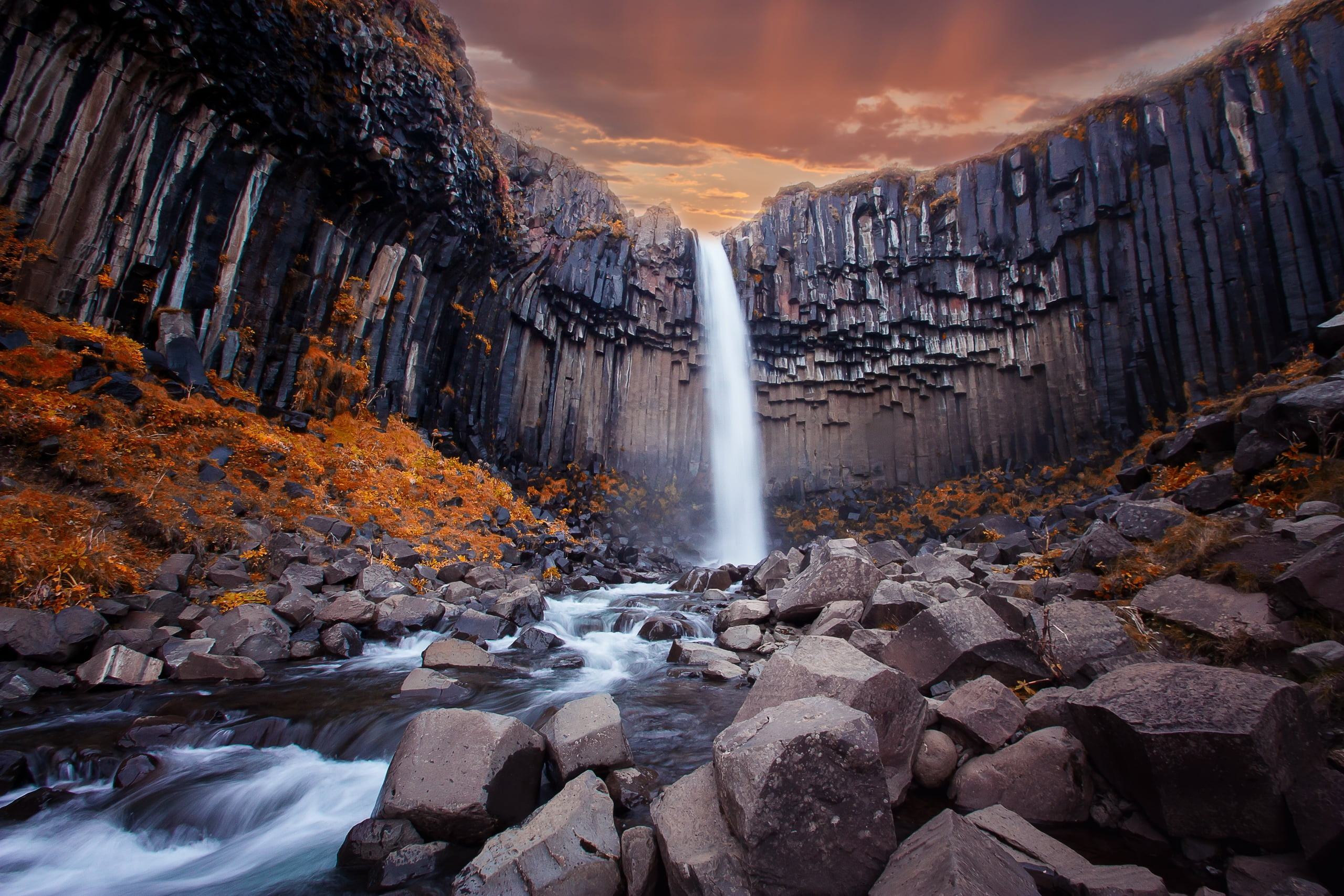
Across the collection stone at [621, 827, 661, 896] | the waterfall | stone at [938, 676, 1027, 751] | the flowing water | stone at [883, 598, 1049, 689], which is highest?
the waterfall

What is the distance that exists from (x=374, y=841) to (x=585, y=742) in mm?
1386

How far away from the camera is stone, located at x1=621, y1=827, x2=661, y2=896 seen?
9.37 ft

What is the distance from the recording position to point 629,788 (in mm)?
3861

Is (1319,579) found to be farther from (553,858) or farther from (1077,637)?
(553,858)

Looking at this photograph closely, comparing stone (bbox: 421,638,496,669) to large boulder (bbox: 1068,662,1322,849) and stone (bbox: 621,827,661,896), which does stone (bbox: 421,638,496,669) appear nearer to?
stone (bbox: 621,827,661,896)

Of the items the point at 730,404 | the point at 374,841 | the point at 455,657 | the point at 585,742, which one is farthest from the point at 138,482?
the point at 730,404

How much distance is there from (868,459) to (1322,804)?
985 inches

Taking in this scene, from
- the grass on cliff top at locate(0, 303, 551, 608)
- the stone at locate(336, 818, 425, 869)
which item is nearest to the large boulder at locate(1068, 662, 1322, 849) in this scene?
the stone at locate(336, 818, 425, 869)

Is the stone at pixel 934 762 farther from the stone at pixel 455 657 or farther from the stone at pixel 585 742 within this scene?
the stone at pixel 455 657

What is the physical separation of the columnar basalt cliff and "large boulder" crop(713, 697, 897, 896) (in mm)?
21633

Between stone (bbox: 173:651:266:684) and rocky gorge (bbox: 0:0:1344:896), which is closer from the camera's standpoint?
rocky gorge (bbox: 0:0:1344:896)

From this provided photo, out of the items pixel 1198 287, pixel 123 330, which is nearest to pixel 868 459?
pixel 1198 287

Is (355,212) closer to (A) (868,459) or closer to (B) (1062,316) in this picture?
(A) (868,459)

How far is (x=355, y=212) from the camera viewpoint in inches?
606
